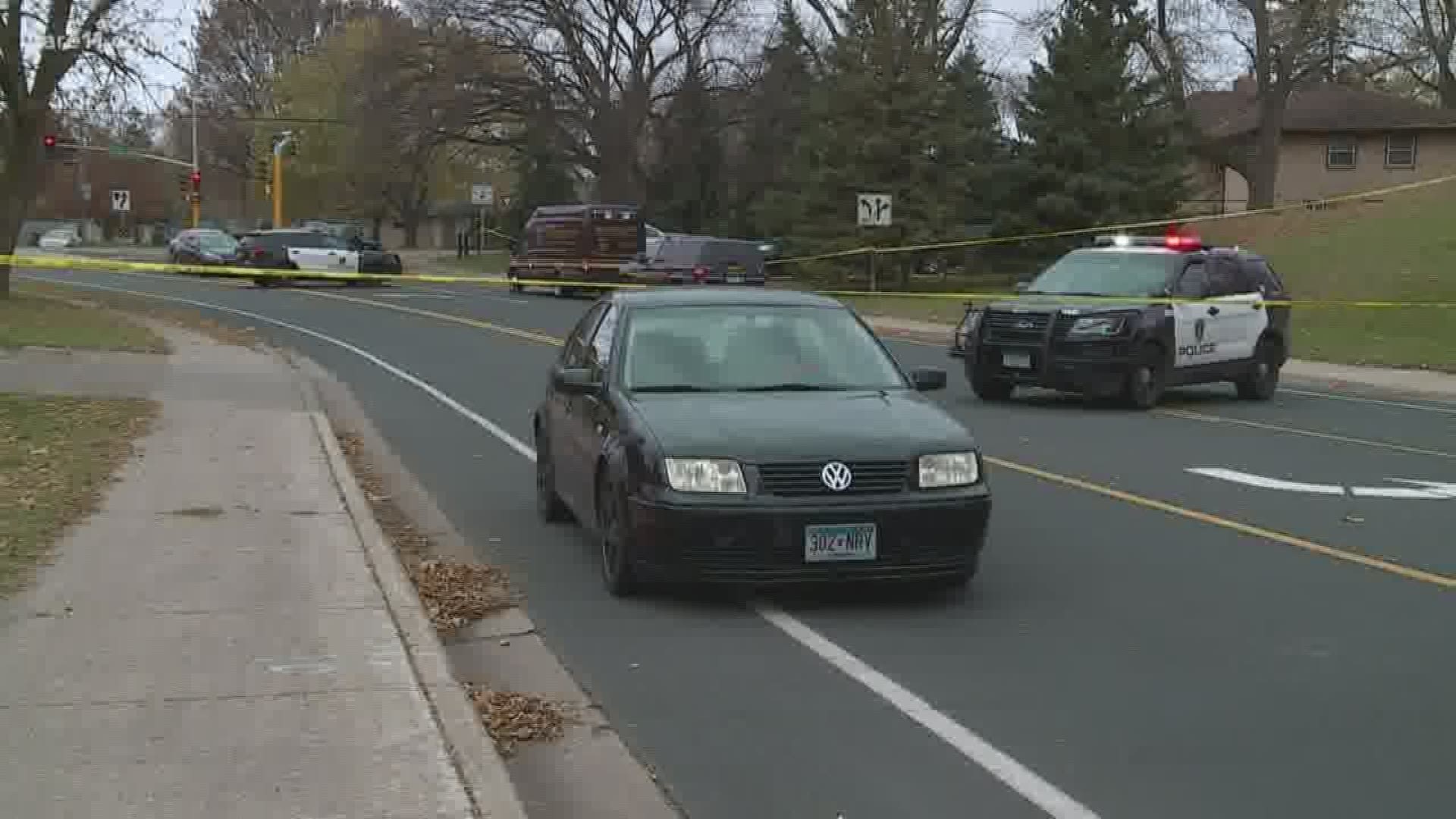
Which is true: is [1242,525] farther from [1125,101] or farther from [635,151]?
[635,151]

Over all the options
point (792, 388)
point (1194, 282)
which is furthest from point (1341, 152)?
point (792, 388)

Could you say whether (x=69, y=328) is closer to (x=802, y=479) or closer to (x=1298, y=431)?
(x=1298, y=431)

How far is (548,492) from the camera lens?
1082cm

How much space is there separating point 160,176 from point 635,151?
62.3 m

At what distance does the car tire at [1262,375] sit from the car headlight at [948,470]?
12264 millimetres

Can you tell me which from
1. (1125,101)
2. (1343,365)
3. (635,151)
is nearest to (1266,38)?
(1125,101)

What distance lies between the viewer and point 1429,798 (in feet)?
18.0

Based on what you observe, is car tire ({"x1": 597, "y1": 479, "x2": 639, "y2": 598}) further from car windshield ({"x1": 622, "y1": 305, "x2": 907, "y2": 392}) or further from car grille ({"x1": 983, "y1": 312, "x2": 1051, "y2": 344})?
car grille ({"x1": 983, "y1": 312, "x2": 1051, "y2": 344})

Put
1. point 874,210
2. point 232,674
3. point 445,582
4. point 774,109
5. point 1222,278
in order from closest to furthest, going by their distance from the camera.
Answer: point 232,674
point 445,582
point 1222,278
point 874,210
point 774,109

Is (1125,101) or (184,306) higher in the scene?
(1125,101)

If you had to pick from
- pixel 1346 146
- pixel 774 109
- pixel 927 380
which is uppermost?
pixel 774 109

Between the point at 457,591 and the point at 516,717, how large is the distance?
2.35 meters

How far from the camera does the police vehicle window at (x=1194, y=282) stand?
61.5 ft

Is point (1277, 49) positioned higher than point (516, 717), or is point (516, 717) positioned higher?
point (1277, 49)
